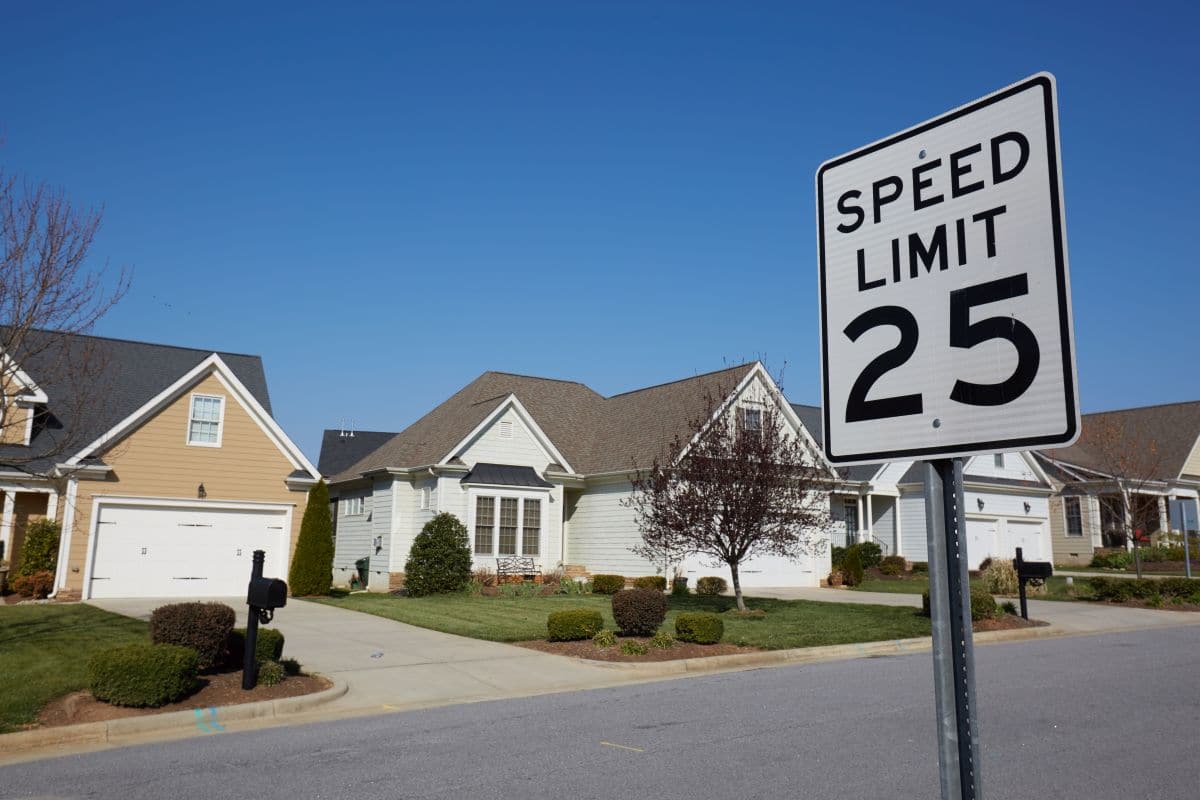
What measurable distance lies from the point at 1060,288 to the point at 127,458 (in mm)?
26543

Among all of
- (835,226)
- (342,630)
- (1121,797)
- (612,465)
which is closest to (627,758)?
(1121,797)

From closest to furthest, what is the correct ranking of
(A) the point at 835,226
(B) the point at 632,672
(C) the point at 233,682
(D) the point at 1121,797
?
(A) the point at 835,226, (D) the point at 1121,797, (C) the point at 233,682, (B) the point at 632,672

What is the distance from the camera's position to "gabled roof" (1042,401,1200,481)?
44.6 m

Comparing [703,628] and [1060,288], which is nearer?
[1060,288]

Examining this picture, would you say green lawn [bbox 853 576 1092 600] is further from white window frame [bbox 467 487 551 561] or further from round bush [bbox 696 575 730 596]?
white window frame [bbox 467 487 551 561]

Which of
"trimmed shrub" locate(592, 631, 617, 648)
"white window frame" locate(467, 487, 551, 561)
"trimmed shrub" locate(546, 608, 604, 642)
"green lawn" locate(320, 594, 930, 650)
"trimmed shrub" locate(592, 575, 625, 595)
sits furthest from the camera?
"white window frame" locate(467, 487, 551, 561)

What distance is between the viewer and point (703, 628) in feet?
51.7

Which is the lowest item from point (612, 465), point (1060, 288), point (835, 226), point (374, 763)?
point (374, 763)

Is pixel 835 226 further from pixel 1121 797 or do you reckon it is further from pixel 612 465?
pixel 612 465

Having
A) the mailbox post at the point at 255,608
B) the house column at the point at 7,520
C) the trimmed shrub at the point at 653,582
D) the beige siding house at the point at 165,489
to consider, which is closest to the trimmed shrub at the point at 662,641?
the mailbox post at the point at 255,608

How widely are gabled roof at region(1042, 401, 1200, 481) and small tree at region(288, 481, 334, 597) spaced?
34.8 meters

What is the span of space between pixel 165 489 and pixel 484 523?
959 cm

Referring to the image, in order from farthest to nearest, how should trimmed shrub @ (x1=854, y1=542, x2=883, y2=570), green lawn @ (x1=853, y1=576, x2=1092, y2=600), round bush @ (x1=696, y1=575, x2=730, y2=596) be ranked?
trimmed shrub @ (x1=854, y1=542, x2=883, y2=570) < round bush @ (x1=696, y1=575, x2=730, y2=596) < green lawn @ (x1=853, y1=576, x2=1092, y2=600)

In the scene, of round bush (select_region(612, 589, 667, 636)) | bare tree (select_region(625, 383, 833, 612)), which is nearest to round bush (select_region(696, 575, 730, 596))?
bare tree (select_region(625, 383, 833, 612))
